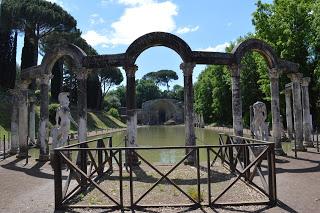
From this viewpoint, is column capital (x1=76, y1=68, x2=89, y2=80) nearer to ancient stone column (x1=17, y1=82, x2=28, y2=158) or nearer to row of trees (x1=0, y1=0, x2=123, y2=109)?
ancient stone column (x1=17, y1=82, x2=28, y2=158)

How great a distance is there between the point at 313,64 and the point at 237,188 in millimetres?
22951

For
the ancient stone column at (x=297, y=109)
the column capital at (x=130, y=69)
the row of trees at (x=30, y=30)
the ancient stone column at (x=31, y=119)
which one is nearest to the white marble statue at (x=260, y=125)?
the ancient stone column at (x=297, y=109)

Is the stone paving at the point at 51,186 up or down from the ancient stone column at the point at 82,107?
down

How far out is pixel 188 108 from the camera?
14.5 meters

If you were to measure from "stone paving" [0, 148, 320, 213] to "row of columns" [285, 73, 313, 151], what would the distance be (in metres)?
2.53

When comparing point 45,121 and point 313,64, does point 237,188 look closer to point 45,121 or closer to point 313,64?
point 45,121

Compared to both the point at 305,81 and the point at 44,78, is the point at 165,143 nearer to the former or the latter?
the point at 305,81

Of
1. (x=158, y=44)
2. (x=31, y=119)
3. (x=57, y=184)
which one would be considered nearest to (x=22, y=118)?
(x=31, y=119)

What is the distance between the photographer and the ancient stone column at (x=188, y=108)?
14.4 metres

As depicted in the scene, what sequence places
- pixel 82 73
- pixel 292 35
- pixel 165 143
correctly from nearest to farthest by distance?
1. pixel 82 73
2. pixel 165 143
3. pixel 292 35

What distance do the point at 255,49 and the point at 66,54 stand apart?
8.21 m

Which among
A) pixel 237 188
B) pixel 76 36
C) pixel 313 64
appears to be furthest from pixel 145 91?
pixel 237 188

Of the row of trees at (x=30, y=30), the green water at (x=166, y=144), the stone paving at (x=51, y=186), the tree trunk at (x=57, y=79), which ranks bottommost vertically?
the stone paving at (x=51, y=186)

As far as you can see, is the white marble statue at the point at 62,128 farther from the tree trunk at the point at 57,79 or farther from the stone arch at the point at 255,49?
the tree trunk at the point at 57,79
